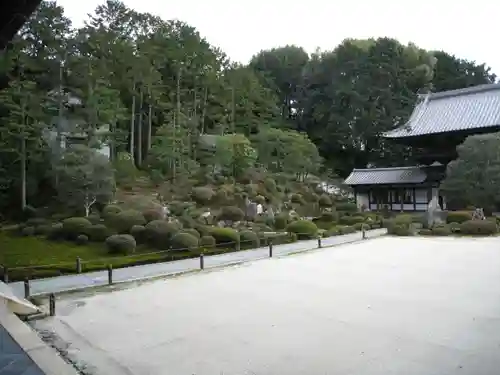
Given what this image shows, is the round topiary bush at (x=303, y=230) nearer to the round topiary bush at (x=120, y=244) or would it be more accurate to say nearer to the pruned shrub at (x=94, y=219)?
the round topiary bush at (x=120, y=244)

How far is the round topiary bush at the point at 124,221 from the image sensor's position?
1753 centimetres

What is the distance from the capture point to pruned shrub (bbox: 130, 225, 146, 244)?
17062mm

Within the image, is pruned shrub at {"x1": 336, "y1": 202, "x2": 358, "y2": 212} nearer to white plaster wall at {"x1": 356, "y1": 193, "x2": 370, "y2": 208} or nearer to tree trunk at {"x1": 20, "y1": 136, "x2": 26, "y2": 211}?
white plaster wall at {"x1": 356, "y1": 193, "x2": 370, "y2": 208}

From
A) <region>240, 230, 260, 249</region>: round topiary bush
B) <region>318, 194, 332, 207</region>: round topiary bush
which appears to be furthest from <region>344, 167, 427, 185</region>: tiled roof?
<region>240, 230, 260, 249</region>: round topiary bush

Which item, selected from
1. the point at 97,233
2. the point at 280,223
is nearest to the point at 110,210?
the point at 97,233

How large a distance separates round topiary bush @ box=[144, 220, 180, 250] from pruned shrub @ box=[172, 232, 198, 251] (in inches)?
18.2

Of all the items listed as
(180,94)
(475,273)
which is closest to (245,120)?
(180,94)

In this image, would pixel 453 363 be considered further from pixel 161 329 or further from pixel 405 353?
pixel 161 329

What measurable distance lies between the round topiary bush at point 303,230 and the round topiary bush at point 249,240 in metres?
3.60

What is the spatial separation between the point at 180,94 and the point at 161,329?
26693 mm

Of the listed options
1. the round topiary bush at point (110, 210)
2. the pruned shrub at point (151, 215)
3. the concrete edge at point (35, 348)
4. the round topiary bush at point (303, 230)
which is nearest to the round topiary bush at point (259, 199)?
the round topiary bush at point (303, 230)

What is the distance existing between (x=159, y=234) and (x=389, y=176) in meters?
23.5

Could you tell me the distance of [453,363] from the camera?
Result: 563 cm

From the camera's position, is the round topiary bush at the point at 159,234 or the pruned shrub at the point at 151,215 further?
the pruned shrub at the point at 151,215
